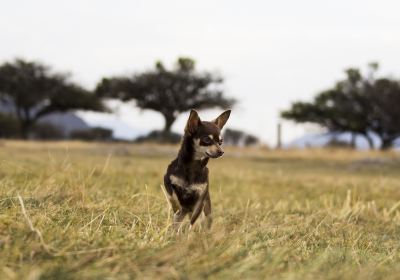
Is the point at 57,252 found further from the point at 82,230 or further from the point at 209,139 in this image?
the point at 209,139

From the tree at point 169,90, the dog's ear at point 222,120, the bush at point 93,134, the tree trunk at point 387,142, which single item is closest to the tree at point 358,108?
the tree trunk at point 387,142

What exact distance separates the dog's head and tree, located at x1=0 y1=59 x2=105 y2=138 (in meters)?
53.3

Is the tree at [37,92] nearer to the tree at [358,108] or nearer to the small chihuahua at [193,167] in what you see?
the tree at [358,108]

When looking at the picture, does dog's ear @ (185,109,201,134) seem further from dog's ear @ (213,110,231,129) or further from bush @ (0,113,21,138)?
bush @ (0,113,21,138)

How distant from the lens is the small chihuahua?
14.2 ft

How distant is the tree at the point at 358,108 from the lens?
5268cm

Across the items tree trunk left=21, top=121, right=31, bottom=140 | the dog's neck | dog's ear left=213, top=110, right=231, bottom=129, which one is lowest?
the dog's neck

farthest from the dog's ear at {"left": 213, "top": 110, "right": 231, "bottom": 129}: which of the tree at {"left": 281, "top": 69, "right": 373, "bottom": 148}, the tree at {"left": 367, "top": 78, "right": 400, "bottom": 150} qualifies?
the tree at {"left": 281, "top": 69, "right": 373, "bottom": 148}

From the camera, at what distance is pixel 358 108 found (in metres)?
54.9

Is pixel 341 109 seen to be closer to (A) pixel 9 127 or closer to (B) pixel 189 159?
(A) pixel 9 127

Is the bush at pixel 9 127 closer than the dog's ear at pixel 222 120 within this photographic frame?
No

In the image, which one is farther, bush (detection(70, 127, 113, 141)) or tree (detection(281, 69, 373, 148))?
bush (detection(70, 127, 113, 141))

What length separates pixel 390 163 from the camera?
25.9m

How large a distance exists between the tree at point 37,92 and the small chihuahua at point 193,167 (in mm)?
53301
